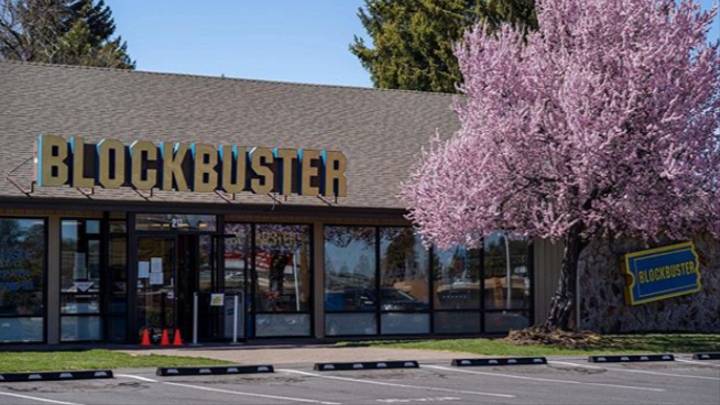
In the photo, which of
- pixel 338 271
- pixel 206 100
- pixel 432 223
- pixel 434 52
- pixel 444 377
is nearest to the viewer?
pixel 444 377

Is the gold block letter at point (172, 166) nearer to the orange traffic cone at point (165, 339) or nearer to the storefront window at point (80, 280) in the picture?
the storefront window at point (80, 280)

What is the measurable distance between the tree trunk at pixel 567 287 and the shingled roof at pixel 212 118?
386 cm

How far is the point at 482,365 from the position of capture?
2091cm

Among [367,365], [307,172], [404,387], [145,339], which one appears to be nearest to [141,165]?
[145,339]

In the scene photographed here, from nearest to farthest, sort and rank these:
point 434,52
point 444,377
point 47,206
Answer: point 444,377 < point 47,206 < point 434,52

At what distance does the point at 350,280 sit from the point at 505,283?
3.96m

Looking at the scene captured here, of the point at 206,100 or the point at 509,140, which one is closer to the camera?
the point at 509,140

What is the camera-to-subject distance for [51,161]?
2325 centimetres

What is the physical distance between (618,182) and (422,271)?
5684 millimetres

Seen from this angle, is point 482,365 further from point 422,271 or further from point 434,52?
point 434,52

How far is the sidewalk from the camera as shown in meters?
21.3

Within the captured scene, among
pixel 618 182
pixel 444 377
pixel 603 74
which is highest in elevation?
pixel 603 74

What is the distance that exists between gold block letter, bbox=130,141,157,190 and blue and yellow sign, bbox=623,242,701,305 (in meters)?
12.0

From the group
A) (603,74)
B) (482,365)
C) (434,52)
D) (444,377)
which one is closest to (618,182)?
(603,74)
